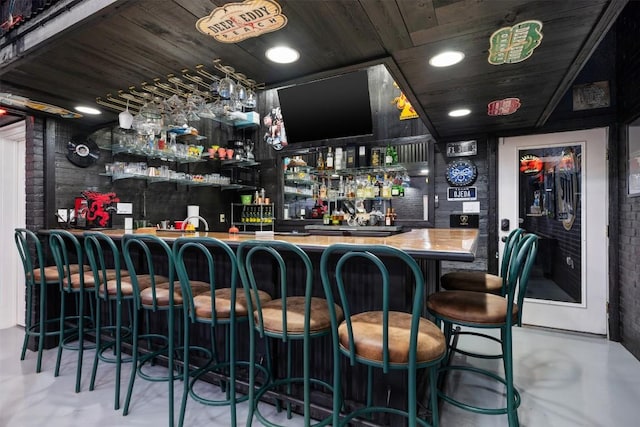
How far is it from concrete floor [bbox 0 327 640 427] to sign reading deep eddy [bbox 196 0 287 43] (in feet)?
7.36

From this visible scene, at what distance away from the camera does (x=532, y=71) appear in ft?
7.47

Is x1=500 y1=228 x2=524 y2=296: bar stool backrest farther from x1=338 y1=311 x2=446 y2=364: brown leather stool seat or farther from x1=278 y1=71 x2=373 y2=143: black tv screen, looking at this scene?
x1=278 y1=71 x2=373 y2=143: black tv screen

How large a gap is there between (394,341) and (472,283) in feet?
4.61

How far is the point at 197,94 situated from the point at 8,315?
346 cm

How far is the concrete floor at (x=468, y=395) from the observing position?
2018 millimetres

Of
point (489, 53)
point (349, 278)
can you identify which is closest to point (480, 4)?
point (489, 53)

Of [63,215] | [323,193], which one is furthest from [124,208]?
[323,193]

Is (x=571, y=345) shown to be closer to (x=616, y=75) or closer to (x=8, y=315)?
(x=616, y=75)

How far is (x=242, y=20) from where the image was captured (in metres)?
1.70

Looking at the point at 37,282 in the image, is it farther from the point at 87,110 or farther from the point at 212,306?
the point at 212,306

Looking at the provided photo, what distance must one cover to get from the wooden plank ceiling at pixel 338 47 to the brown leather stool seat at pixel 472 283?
4.79 feet

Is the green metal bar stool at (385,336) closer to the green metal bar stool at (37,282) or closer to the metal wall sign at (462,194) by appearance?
the green metal bar stool at (37,282)

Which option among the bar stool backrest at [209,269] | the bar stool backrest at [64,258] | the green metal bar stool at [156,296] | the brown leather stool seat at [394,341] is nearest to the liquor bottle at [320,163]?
the green metal bar stool at [156,296]

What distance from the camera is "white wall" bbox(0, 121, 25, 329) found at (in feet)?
12.2
